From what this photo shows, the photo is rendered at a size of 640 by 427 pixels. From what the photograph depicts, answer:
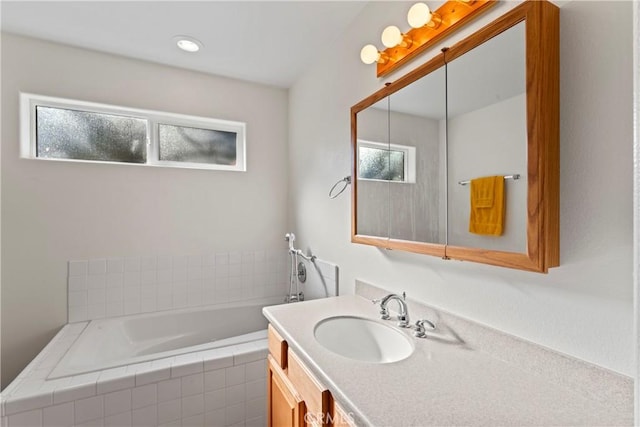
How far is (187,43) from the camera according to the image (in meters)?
2.01

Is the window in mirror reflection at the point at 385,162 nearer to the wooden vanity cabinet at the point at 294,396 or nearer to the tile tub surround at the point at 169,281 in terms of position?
the wooden vanity cabinet at the point at 294,396

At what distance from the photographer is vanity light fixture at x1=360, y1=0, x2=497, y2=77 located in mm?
1039

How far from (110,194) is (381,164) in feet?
6.63

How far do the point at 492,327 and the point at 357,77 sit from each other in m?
1.45

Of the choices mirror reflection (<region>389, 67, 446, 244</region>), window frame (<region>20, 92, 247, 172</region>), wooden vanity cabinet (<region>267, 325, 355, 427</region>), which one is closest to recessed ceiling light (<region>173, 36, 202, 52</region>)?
window frame (<region>20, 92, 247, 172</region>)

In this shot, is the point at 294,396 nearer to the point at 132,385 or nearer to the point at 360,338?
the point at 360,338

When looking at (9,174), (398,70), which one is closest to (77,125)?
(9,174)

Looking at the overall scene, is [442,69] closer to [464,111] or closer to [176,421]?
[464,111]

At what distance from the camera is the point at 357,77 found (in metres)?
1.72

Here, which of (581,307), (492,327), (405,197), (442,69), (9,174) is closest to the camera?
(581,307)

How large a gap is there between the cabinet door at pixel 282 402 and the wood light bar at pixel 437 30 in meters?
1.48

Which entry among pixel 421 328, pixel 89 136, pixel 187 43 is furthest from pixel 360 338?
pixel 89 136

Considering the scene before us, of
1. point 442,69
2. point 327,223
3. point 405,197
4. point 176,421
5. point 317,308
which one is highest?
point 442,69

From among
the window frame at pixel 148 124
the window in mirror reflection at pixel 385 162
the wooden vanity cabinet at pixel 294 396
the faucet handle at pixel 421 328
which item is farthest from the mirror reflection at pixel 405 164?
the window frame at pixel 148 124
